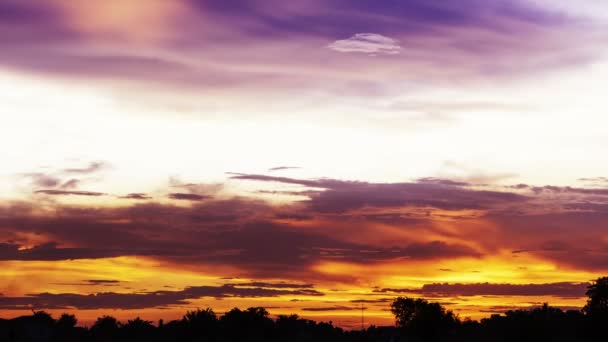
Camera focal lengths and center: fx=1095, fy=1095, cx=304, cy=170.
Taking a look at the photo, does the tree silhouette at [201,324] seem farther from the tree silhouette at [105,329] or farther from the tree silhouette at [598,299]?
the tree silhouette at [598,299]

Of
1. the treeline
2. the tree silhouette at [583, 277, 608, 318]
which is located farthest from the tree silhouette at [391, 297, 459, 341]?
the tree silhouette at [583, 277, 608, 318]

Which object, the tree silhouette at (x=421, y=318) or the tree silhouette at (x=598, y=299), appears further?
the tree silhouette at (x=421, y=318)

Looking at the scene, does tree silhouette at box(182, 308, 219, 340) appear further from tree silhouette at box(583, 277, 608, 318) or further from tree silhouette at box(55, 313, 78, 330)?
tree silhouette at box(583, 277, 608, 318)

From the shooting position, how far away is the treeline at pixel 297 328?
17688 cm

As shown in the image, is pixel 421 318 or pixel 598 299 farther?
pixel 421 318

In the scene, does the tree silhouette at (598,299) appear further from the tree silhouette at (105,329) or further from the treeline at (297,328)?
the tree silhouette at (105,329)

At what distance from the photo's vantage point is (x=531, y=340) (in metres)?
172

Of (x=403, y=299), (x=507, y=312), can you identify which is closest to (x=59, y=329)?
(x=403, y=299)

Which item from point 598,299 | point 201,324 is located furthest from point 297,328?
point 598,299

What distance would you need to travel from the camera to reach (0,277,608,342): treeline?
580 ft

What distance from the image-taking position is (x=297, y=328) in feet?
634

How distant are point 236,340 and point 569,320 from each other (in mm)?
56049

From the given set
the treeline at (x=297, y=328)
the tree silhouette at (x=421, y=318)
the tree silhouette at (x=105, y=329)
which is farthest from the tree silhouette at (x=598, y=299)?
the tree silhouette at (x=105, y=329)

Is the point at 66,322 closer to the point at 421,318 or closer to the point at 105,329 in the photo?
the point at 105,329
